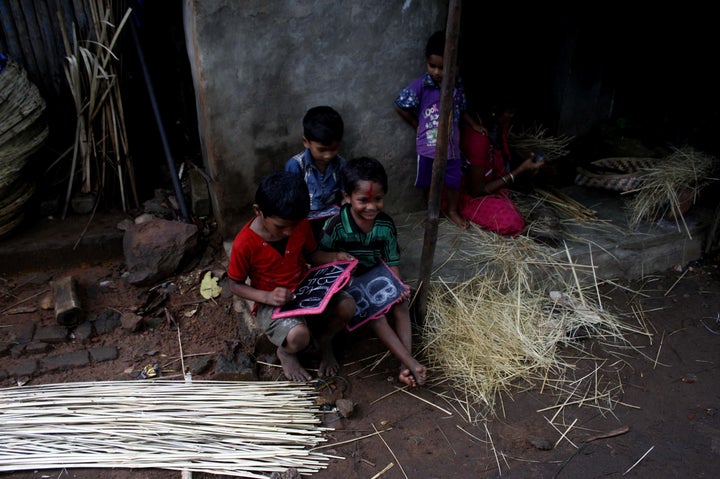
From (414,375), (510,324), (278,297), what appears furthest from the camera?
(510,324)

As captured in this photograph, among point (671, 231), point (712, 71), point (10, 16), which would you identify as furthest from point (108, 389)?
point (712, 71)

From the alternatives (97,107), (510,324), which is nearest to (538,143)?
(510,324)

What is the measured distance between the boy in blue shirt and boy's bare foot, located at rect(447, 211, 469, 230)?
1.03 metres

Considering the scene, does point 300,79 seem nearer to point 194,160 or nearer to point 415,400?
point 194,160

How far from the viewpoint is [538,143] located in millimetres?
5004

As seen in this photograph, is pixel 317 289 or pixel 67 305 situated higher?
pixel 317 289

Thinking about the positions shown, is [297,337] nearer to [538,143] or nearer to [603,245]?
[603,245]

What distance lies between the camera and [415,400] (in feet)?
10.5

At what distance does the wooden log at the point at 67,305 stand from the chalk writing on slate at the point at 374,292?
1.79 metres

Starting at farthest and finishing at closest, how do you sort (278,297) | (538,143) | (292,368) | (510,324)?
(538,143), (510,324), (292,368), (278,297)

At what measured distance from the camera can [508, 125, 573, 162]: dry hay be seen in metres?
4.89

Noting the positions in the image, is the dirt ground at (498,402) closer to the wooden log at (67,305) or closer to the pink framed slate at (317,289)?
the wooden log at (67,305)

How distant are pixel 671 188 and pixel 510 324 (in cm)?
189

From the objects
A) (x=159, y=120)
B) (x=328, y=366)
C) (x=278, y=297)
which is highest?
(x=159, y=120)
